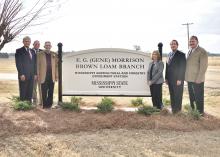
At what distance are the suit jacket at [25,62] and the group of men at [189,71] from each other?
3.16 m

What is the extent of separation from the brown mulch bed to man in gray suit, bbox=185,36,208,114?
0.65 meters

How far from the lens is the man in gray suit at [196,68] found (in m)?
9.53

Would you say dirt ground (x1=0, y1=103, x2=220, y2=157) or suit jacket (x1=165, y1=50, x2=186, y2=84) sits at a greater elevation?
suit jacket (x1=165, y1=50, x2=186, y2=84)

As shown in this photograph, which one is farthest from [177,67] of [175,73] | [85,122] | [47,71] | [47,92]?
[47,92]

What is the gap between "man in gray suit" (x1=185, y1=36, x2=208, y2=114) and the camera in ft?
31.3

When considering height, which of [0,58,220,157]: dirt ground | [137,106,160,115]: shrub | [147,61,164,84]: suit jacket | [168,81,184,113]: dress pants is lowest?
[0,58,220,157]: dirt ground

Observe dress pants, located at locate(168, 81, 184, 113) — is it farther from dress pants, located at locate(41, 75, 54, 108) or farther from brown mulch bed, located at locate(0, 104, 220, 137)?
dress pants, located at locate(41, 75, 54, 108)

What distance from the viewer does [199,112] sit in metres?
9.74

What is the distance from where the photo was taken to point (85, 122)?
859 cm

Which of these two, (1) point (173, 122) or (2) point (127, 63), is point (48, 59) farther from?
(1) point (173, 122)

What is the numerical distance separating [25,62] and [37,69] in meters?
0.32

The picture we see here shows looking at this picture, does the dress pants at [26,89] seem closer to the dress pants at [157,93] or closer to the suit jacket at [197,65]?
the dress pants at [157,93]

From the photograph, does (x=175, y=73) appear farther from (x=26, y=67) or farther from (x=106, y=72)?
(x=26, y=67)

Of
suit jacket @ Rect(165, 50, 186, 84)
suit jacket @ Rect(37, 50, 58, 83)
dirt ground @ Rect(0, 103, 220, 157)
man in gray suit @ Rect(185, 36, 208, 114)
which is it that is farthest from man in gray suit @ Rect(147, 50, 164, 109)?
suit jacket @ Rect(37, 50, 58, 83)
